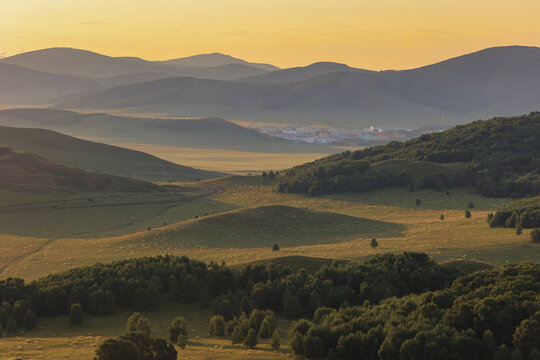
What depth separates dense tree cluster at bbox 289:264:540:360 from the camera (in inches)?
1364

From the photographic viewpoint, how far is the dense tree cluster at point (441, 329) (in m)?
34.7

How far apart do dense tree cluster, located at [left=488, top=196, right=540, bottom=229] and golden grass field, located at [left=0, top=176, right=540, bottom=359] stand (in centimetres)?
189

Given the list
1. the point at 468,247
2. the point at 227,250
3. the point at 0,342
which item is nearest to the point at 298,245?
the point at 227,250

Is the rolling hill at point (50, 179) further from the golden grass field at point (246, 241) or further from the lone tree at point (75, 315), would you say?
the lone tree at point (75, 315)

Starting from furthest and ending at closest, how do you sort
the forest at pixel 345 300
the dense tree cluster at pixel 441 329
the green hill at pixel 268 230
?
the green hill at pixel 268 230 < the forest at pixel 345 300 < the dense tree cluster at pixel 441 329

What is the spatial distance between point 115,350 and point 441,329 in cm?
1641

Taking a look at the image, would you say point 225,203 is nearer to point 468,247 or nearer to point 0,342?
point 468,247

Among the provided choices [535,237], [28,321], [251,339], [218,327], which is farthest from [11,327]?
[535,237]

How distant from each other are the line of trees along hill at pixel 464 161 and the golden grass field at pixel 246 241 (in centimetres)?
1175

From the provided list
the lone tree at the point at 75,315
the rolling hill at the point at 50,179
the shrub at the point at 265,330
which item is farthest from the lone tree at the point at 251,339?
the rolling hill at the point at 50,179

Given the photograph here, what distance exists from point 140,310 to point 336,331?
20.7 m

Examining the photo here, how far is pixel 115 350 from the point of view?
110 feet

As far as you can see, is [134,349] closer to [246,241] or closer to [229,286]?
[229,286]

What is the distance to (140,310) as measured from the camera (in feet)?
176
